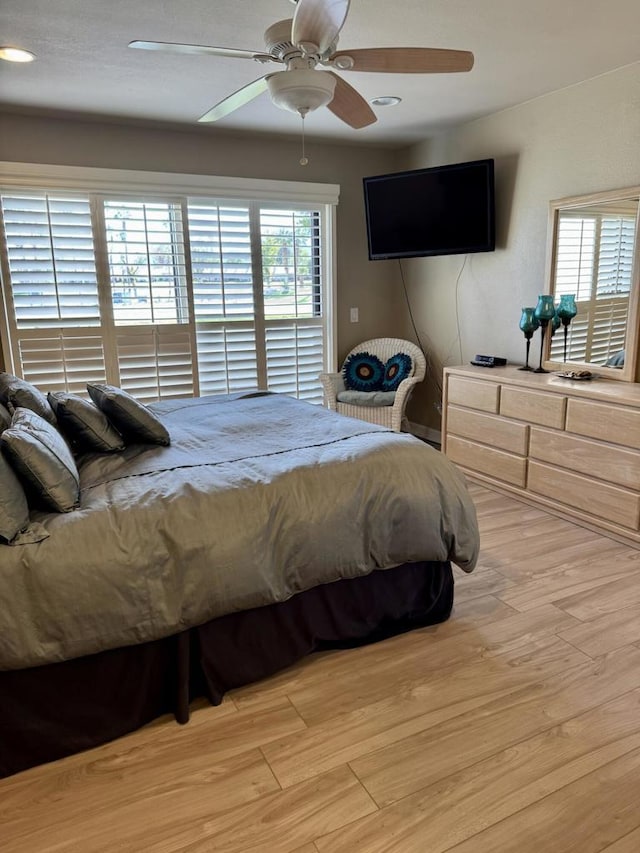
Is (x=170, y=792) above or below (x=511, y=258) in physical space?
below

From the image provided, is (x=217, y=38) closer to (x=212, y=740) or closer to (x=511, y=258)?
(x=511, y=258)

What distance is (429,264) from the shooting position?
508 centimetres

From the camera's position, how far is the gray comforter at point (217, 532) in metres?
1.73

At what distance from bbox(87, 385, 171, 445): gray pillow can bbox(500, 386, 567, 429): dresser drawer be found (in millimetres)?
2253

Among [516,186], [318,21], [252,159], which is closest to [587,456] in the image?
[516,186]

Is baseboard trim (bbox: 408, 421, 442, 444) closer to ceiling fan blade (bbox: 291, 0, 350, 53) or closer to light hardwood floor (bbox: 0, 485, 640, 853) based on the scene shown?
light hardwood floor (bbox: 0, 485, 640, 853)

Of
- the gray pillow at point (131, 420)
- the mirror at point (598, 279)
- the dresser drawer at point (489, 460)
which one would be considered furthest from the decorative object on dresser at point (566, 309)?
the gray pillow at point (131, 420)

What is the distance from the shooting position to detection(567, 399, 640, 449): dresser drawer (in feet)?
10.1

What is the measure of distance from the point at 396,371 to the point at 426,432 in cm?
80

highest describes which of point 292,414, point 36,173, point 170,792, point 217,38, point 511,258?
point 217,38

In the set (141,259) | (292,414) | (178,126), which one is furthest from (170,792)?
(178,126)

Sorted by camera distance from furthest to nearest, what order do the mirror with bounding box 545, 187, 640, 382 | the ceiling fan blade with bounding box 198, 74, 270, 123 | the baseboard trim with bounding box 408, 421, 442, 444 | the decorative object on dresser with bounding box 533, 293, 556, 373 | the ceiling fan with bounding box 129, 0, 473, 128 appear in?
the baseboard trim with bounding box 408, 421, 442, 444 < the decorative object on dresser with bounding box 533, 293, 556, 373 < the mirror with bounding box 545, 187, 640, 382 < the ceiling fan blade with bounding box 198, 74, 270, 123 < the ceiling fan with bounding box 129, 0, 473, 128

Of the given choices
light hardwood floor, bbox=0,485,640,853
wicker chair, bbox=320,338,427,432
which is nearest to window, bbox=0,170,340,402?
wicker chair, bbox=320,338,427,432

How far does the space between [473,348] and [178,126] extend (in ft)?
9.15
